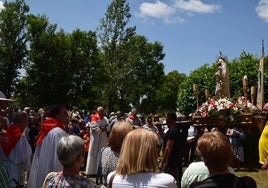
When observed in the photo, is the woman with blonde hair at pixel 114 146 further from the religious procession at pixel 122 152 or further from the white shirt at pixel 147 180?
the white shirt at pixel 147 180

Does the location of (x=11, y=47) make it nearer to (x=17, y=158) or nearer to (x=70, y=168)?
(x=17, y=158)

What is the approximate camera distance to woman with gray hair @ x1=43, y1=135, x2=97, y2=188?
376 centimetres

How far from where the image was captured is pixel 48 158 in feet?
19.0

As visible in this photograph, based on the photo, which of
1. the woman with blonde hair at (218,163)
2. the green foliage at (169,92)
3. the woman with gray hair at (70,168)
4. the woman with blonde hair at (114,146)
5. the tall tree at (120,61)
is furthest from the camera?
the green foliage at (169,92)

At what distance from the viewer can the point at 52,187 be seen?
12.3 feet

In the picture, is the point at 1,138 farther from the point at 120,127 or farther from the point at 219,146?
the point at 219,146

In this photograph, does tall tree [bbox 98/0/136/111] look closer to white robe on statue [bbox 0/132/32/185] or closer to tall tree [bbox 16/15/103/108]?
tall tree [bbox 16/15/103/108]

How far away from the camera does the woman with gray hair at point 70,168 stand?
3760 millimetres

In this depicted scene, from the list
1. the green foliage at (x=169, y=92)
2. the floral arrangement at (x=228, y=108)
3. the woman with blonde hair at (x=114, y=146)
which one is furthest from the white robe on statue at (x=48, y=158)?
the green foliage at (x=169, y=92)

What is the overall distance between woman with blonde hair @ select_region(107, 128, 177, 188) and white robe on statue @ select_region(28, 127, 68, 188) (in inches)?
95.5

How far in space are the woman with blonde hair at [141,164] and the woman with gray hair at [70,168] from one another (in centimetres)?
44

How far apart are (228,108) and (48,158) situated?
16.6 ft

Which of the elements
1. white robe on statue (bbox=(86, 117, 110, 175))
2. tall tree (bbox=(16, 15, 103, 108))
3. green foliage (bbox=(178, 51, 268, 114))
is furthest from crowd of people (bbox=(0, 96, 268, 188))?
tall tree (bbox=(16, 15, 103, 108))

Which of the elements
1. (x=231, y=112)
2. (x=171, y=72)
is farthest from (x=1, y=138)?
(x=171, y=72)
